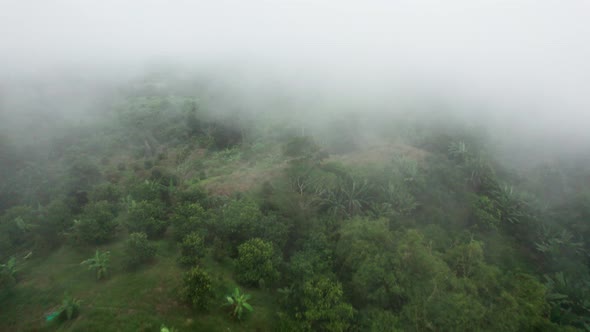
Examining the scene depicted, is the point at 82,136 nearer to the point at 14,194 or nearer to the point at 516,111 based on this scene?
the point at 14,194

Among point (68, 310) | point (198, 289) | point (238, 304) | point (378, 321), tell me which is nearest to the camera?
point (378, 321)

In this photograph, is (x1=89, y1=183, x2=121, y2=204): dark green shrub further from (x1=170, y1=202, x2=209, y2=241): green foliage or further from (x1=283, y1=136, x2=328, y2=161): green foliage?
(x1=283, y1=136, x2=328, y2=161): green foliage

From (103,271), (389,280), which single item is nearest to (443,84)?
(389,280)

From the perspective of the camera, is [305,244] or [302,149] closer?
[305,244]

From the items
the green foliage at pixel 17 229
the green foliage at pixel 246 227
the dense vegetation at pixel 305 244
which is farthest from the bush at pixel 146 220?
the green foliage at pixel 17 229

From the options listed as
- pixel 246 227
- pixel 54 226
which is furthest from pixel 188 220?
pixel 54 226

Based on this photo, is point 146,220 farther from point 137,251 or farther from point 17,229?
point 17,229
